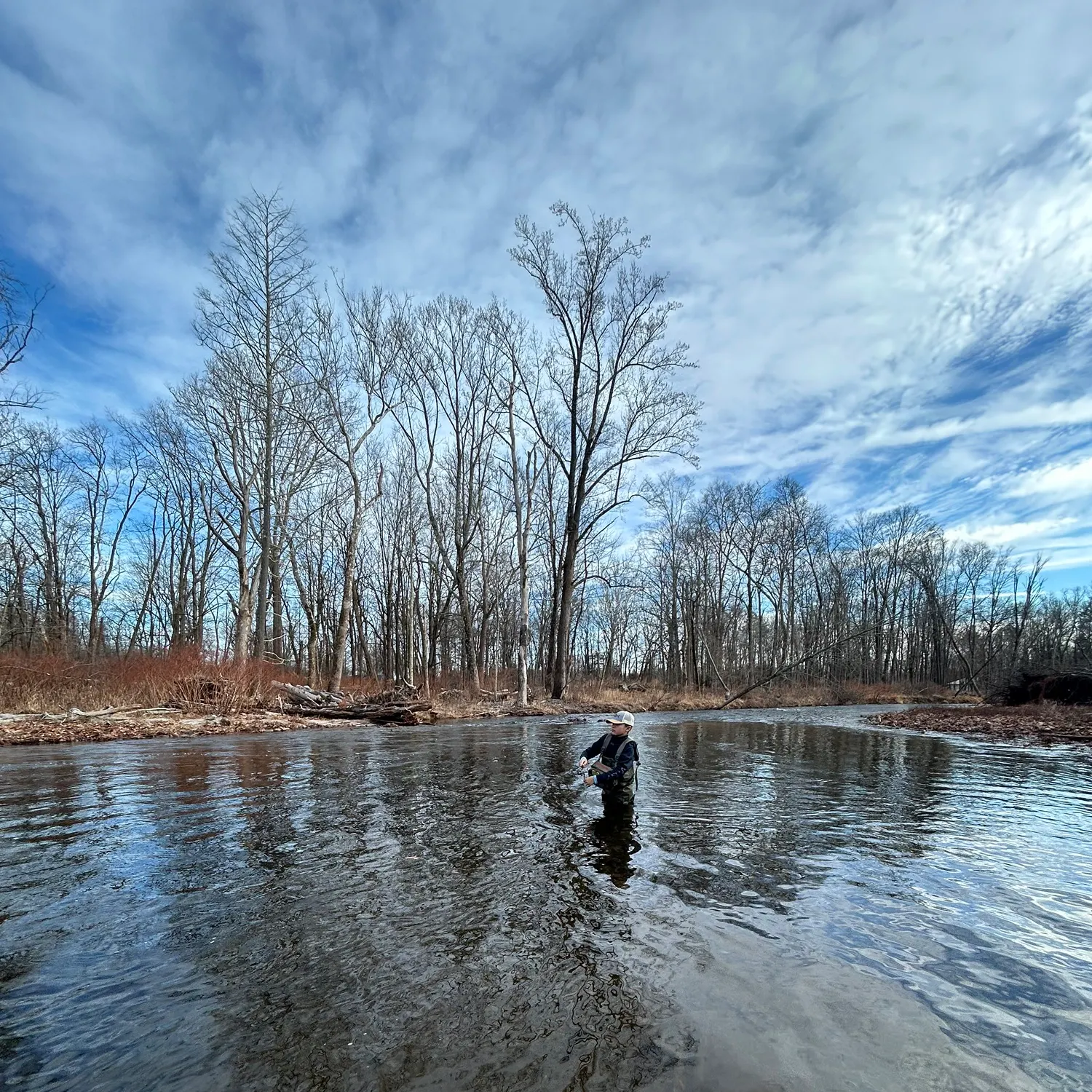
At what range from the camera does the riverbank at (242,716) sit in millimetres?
13164

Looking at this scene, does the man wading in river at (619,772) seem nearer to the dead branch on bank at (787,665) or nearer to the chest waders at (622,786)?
the chest waders at (622,786)

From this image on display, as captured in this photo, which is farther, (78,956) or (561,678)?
(561,678)

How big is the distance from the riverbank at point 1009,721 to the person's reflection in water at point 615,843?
543 inches

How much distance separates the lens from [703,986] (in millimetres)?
3193

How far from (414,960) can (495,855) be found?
6.33 feet

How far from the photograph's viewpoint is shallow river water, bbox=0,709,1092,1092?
2.57 metres

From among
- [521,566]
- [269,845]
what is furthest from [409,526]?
[269,845]

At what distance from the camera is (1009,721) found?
18.7 metres

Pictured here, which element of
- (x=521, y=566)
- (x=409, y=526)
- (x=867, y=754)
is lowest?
(x=867, y=754)

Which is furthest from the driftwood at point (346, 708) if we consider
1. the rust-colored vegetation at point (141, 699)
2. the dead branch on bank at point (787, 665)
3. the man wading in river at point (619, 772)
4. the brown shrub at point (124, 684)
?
the man wading in river at point (619, 772)

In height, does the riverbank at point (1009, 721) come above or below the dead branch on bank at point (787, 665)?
below

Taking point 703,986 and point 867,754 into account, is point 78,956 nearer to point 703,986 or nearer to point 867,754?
point 703,986

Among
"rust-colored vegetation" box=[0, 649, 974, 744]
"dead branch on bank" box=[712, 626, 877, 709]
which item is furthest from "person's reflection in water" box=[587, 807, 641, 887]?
"rust-colored vegetation" box=[0, 649, 974, 744]

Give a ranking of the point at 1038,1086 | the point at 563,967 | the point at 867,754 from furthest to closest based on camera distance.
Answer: the point at 867,754 → the point at 563,967 → the point at 1038,1086
